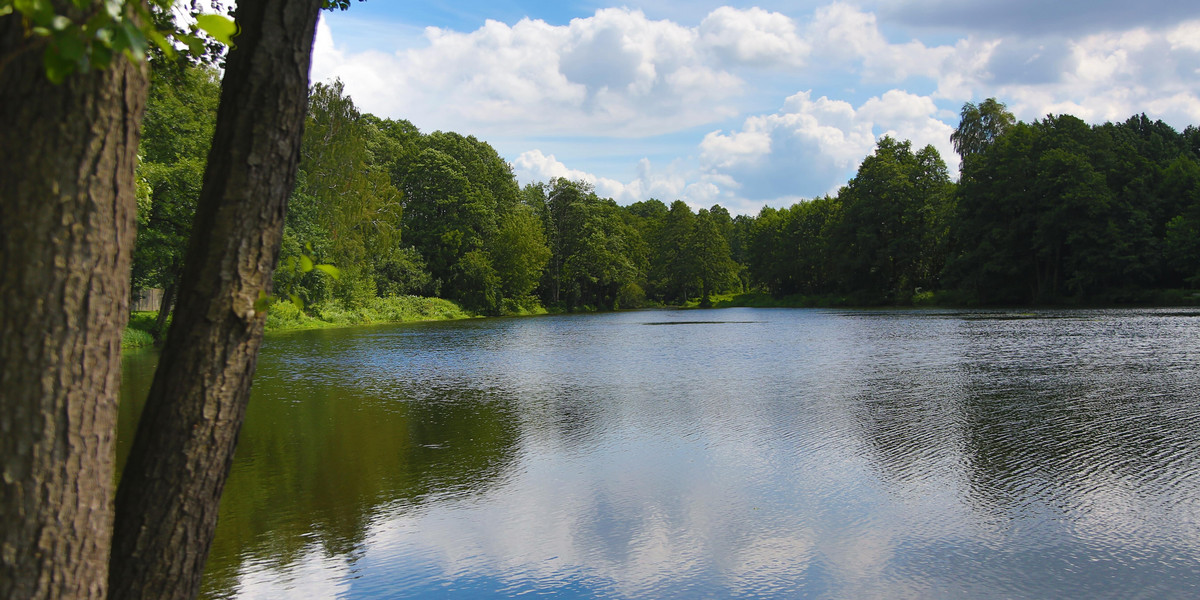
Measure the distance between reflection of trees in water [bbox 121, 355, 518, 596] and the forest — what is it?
11.3 meters

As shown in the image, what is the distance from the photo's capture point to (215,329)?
6.74 ft

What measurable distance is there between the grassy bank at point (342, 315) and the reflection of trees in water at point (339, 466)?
1357 centimetres

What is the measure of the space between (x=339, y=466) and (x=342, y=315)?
3261cm

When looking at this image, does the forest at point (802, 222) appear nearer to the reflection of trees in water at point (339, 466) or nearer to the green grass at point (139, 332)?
the green grass at point (139, 332)

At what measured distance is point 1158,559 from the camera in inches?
185

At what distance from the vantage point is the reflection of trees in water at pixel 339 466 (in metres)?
5.35

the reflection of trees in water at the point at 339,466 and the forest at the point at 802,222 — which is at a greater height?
the forest at the point at 802,222

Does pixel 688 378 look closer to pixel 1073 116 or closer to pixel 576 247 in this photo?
pixel 1073 116

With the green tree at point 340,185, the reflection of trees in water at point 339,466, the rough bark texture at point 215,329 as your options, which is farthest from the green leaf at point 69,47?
the green tree at point 340,185

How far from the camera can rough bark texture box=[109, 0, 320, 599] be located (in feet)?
6.72

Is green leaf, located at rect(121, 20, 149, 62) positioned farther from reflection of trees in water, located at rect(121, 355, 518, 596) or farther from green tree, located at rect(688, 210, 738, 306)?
green tree, located at rect(688, 210, 738, 306)

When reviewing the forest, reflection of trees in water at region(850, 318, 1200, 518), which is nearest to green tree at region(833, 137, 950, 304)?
the forest

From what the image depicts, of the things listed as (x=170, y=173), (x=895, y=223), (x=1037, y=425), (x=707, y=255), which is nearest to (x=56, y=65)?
(x=1037, y=425)

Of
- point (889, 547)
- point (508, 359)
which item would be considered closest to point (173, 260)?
point (508, 359)
